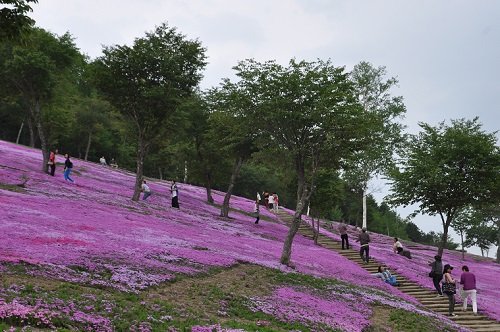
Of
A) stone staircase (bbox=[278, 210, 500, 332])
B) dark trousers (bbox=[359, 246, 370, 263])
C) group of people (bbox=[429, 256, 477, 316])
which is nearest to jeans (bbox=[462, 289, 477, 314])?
group of people (bbox=[429, 256, 477, 316])

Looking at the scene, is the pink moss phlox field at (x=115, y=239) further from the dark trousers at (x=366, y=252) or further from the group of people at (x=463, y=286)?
the group of people at (x=463, y=286)

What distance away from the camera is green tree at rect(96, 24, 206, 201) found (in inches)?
1373

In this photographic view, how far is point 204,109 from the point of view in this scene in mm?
49219

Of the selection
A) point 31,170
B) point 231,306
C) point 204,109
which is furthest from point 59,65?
point 231,306

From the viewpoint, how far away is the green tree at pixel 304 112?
80.5ft

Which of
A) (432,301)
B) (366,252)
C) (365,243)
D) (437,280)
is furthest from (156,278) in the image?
(366,252)

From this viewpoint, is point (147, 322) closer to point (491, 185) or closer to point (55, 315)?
point (55, 315)

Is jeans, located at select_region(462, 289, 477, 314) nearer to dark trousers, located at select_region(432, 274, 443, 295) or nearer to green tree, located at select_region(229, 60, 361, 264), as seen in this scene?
dark trousers, located at select_region(432, 274, 443, 295)

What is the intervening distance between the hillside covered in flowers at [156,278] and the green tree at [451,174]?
950 centimetres

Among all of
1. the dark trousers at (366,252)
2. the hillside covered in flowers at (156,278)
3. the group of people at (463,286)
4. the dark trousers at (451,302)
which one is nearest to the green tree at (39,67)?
the hillside covered in flowers at (156,278)

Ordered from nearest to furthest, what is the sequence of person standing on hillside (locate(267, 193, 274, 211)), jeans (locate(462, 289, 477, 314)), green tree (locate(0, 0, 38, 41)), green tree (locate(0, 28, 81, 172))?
green tree (locate(0, 0, 38, 41)) < jeans (locate(462, 289, 477, 314)) < green tree (locate(0, 28, 81, 172)) < person standing on hillside (locate(267, 193, 274, 211))

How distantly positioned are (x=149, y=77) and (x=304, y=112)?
53.0ft

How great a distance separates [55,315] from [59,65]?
36.7 meters

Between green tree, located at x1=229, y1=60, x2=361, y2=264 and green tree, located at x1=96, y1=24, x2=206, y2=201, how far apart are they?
34.5 ft
